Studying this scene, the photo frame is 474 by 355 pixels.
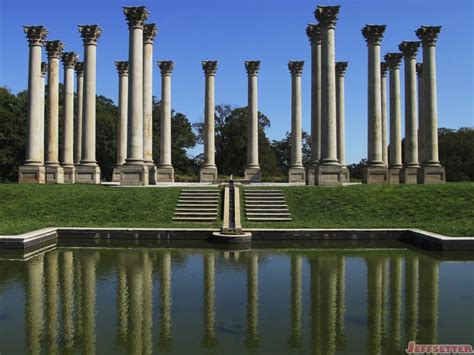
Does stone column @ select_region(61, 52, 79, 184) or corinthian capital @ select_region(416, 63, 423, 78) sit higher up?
corinthian capital @ select_region(416, 63, 423, 78)

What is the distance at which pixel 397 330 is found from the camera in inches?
458

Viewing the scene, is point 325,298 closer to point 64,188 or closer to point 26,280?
point 26,280

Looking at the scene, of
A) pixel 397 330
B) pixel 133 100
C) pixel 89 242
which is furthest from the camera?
pixel 133 100

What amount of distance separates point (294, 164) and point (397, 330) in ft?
165

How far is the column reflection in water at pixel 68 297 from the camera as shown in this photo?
11.2 metres

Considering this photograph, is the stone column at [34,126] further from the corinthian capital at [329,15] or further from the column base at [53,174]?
the corinthian capital at [329,15]

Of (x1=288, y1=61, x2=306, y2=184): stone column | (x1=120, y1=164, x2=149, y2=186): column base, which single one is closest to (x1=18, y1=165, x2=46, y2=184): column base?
(x1=120, y1=164, x2=149, y2=186): column base

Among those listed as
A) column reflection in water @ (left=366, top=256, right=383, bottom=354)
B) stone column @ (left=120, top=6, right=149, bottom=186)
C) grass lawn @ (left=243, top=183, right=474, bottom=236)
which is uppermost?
stone column @ (left=120, top=6, right=149, bottom=186)

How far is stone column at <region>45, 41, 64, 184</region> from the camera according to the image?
52062mm

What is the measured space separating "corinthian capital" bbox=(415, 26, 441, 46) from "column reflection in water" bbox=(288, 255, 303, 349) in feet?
122

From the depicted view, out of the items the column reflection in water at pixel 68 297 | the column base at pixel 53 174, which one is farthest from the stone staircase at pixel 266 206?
the column base at pixel 53 174

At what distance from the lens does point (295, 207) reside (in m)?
36.2

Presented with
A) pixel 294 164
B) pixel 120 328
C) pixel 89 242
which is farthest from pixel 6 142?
pixel 120 328

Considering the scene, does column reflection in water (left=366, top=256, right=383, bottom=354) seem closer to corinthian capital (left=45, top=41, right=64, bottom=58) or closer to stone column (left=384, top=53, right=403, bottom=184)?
stone column (left=384, top=53, right=403, bottom=184)
